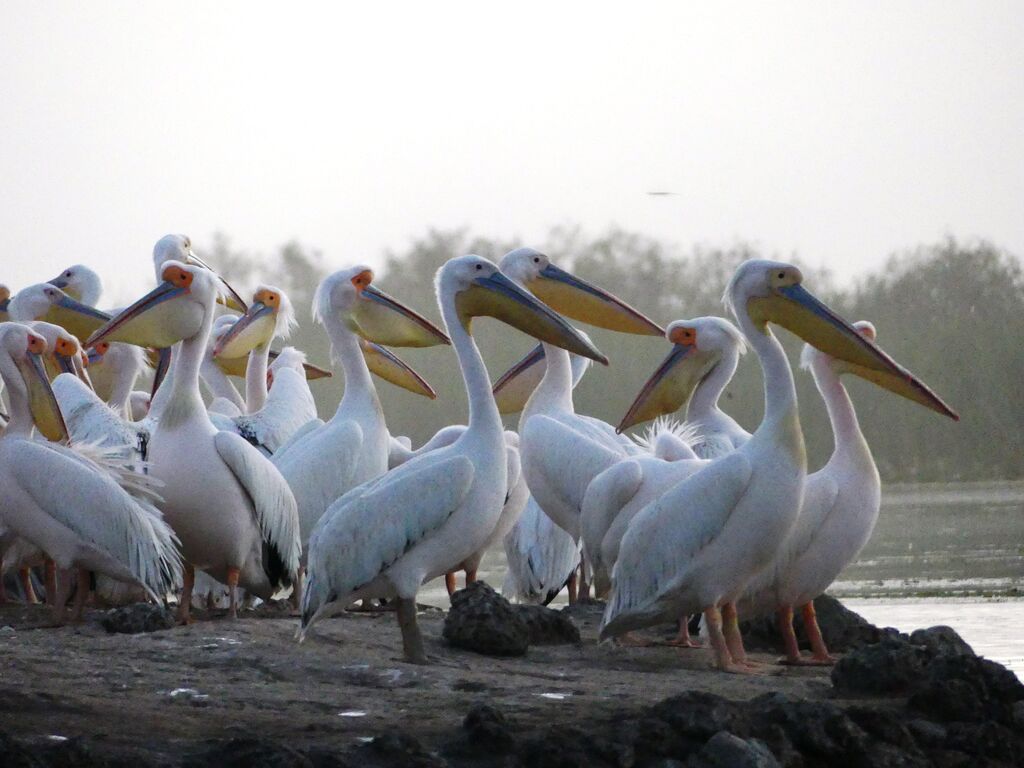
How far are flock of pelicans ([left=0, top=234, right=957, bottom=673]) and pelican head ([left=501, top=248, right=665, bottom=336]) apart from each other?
0.04 feet

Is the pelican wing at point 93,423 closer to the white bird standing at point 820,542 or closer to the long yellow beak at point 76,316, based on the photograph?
the long yellow beak at point 76,316

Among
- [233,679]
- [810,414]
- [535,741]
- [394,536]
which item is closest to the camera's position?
[535,741]

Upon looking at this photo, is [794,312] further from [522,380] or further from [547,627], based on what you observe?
[522,380]

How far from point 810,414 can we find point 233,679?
48.1ft

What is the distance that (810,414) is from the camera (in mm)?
19531

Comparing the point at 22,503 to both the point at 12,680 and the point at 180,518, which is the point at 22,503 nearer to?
the point at 180,518

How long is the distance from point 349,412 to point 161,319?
3.04ft

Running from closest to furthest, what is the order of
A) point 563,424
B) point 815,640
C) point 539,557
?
point 815,640
point 563,424
point 539,557

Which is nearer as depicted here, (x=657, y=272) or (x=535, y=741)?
(x=535, y=741)

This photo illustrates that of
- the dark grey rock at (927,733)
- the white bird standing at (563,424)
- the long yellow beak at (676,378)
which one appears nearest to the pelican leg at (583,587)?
the white bird standing at (563,424)

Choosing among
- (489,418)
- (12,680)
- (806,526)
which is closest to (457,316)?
(489,418)

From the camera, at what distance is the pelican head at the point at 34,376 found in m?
7.41

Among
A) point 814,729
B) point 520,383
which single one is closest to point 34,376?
point 520,383

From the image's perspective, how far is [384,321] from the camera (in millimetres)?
8195
